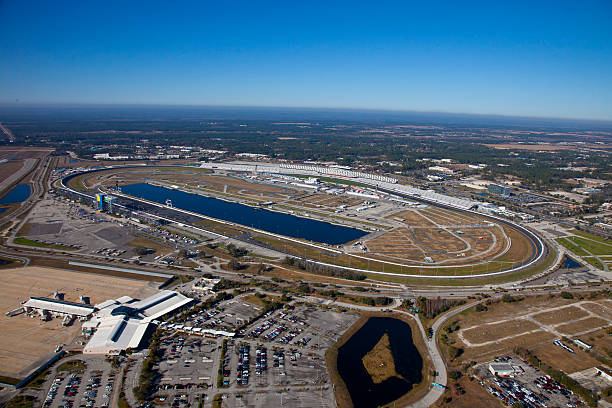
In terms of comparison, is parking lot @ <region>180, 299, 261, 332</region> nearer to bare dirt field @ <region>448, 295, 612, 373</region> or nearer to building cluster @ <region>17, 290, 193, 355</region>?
building cluster @ <region>17, 290, 193, 355</region>

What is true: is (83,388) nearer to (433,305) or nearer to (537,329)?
(433,305)

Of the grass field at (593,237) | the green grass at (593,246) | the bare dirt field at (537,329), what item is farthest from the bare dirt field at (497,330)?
the grass field at (593,237)

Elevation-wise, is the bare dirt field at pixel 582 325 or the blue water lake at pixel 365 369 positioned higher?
the bare dirt field at pixel 582 325

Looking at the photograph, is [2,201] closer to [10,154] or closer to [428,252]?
[10,154]

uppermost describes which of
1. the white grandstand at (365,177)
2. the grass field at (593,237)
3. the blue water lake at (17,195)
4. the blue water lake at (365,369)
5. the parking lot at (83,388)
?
the white grandstand at (365,177)

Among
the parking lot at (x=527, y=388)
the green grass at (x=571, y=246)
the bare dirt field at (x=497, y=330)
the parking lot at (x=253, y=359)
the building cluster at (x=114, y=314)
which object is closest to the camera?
the parking lot at (x=253, y=359)

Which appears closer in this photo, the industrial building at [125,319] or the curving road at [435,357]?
the curving road at [435,357]

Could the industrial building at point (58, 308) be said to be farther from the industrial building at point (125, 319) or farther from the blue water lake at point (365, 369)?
the blue water lake at point (365, 369)

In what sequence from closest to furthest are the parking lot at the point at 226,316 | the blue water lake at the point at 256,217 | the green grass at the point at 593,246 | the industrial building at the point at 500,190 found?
the parking lot at the point at 226,316 → the green grass at the point at 593,246 → the blue water lake at the point at 256,217 → the industrial building at the point at 500,190
